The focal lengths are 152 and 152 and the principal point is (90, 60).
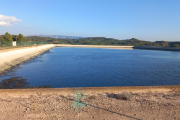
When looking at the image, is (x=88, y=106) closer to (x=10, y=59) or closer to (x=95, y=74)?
(x=95, y=74)

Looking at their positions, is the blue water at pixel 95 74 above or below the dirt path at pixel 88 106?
below

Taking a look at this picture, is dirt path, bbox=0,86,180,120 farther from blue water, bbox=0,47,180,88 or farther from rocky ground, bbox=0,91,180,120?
blue water, bbox=0,47,180,88

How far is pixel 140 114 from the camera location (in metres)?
4.75

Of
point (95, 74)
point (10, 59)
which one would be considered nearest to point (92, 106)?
point (95, 74)

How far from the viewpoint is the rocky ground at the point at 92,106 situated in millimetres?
4578

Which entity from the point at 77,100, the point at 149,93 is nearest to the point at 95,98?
the point at 77,100

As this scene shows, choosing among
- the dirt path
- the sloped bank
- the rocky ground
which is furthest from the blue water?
the rocky ground

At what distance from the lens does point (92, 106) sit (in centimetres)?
530

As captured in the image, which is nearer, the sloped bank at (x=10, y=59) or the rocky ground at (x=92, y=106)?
the rocky ground at (x=92, y=106)

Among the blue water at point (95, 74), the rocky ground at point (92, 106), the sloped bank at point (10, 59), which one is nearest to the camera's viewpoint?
the rocky ground at point (92, 106)

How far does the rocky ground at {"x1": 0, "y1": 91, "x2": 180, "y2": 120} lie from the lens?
4578 millimetres

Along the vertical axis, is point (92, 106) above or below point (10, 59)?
above

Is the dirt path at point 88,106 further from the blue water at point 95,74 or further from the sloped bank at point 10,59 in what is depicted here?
the sloped bank at point 10,59

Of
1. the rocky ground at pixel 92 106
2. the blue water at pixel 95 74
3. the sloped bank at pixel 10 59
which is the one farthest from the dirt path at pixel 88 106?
the sloped bank at pixel 10 59
